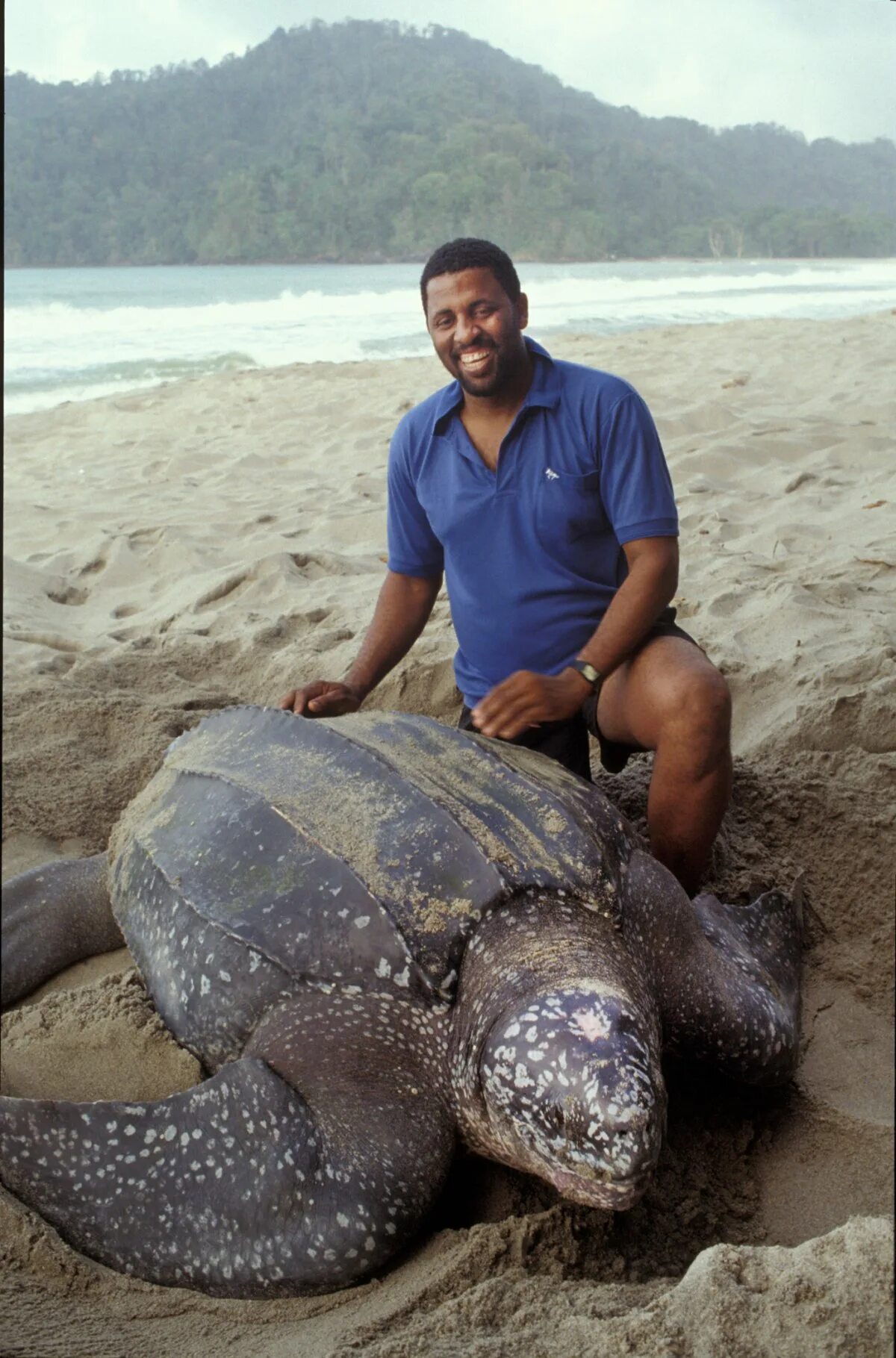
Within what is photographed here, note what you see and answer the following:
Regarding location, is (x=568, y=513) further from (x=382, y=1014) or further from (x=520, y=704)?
(x=382, y=1014)

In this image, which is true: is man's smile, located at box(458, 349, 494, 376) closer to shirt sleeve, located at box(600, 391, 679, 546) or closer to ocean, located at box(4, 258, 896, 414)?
shirt sleeve, located at box(600, 391, 679, 546)

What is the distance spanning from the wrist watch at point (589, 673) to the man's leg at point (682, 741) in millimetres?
88

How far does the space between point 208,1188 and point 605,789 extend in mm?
1140

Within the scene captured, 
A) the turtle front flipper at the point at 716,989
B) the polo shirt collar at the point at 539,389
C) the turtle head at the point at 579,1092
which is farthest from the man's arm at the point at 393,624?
the turtle head at the point at 579,1092

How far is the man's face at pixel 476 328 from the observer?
1.73 meters

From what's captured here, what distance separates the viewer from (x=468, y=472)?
6.02 feet

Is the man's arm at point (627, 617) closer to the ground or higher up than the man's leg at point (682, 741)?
higher up

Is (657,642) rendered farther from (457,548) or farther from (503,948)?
(503,948)

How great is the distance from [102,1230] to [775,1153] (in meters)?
0.82

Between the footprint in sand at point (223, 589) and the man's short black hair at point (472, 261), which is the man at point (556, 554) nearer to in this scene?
the man's short black hair at point (472, 261)

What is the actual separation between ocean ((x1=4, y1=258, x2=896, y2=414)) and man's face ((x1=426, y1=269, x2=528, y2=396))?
21.2 ft

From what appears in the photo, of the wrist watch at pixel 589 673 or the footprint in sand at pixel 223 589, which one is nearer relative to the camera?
the wrist watch at pixel 589 673

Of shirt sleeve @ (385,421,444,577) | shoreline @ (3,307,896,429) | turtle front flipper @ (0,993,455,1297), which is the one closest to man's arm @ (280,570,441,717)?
shirt sleeve @ (385,421,444,577)

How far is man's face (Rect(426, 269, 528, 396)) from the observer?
1730 mm
